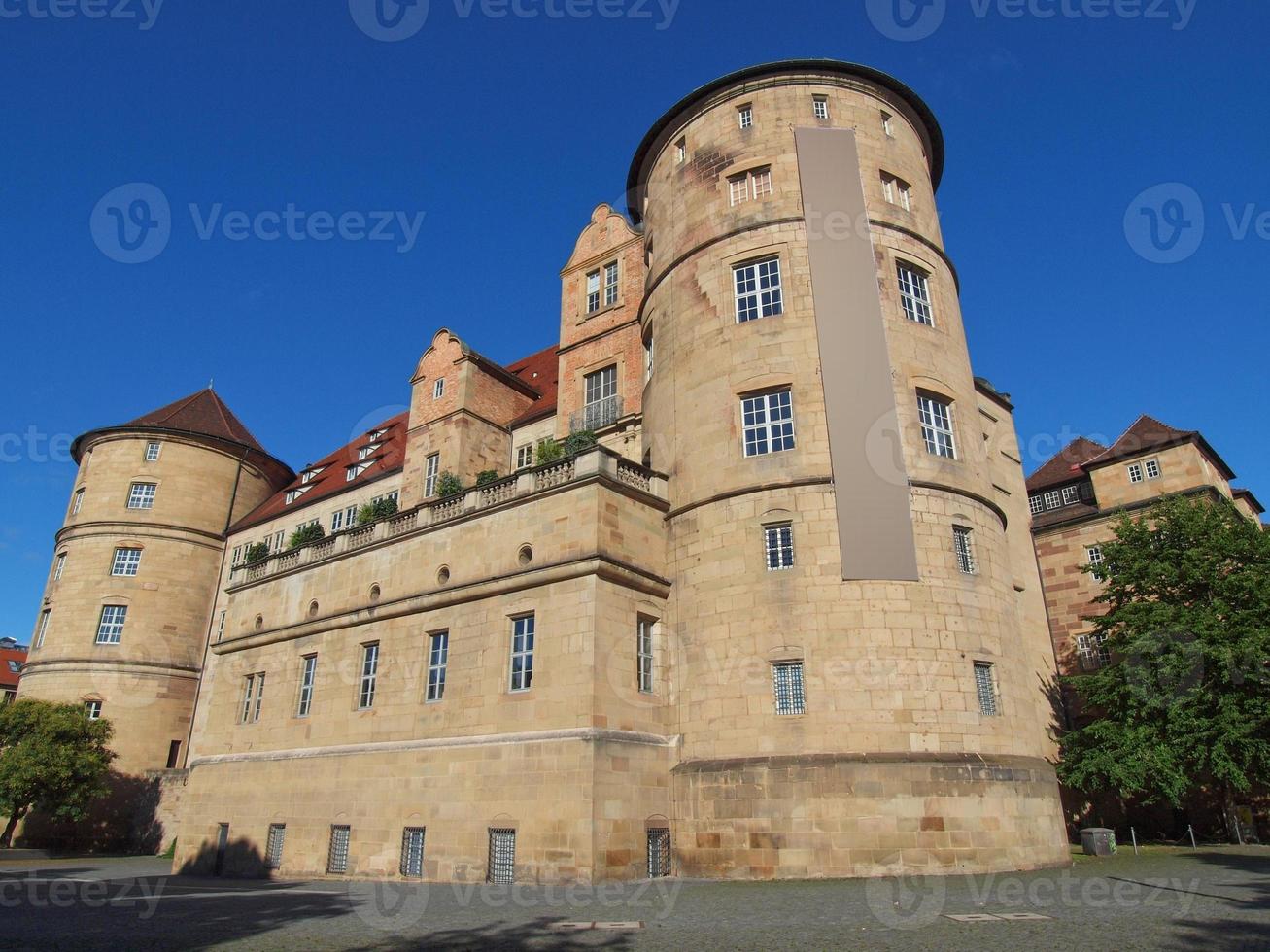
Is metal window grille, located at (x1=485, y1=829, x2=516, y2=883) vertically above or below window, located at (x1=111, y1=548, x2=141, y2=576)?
below

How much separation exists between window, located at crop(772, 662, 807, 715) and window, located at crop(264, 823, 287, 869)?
1554cm

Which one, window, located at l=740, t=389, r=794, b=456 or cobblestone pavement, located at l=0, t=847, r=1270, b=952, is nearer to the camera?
cobblestone pavement, located at l=0, t=847, r=1270, b=952

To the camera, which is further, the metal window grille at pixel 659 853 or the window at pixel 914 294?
the window at pixel 914 294

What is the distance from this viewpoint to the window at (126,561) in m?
43.6

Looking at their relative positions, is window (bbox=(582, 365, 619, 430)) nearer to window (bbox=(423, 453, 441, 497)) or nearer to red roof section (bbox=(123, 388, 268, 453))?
window (bbox=(423, 453, 441, 497))

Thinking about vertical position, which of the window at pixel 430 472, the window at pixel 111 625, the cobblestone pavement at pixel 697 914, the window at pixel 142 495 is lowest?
the cobblestone pavement at pixel 697 914

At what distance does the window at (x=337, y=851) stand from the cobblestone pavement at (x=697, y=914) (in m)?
3.79

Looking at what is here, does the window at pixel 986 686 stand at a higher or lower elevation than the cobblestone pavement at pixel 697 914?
higher

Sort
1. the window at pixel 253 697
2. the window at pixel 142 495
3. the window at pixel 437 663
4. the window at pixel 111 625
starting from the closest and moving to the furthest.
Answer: the window at pixel 437 663 < the window at pixel 253 697 < the window at pixel 111 625 < the window at pixel 142 495

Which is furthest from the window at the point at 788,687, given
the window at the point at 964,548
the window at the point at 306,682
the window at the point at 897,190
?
the window at the point at 306,682

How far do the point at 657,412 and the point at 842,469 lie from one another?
20.9ft

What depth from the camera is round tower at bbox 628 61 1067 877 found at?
1858cm

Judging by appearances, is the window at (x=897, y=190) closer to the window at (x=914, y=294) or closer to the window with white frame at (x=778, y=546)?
the window at (x=914, y=294)

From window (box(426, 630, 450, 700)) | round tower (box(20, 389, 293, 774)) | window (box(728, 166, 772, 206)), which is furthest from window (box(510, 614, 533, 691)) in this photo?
round tower (box(20, 389, 293, 774))
